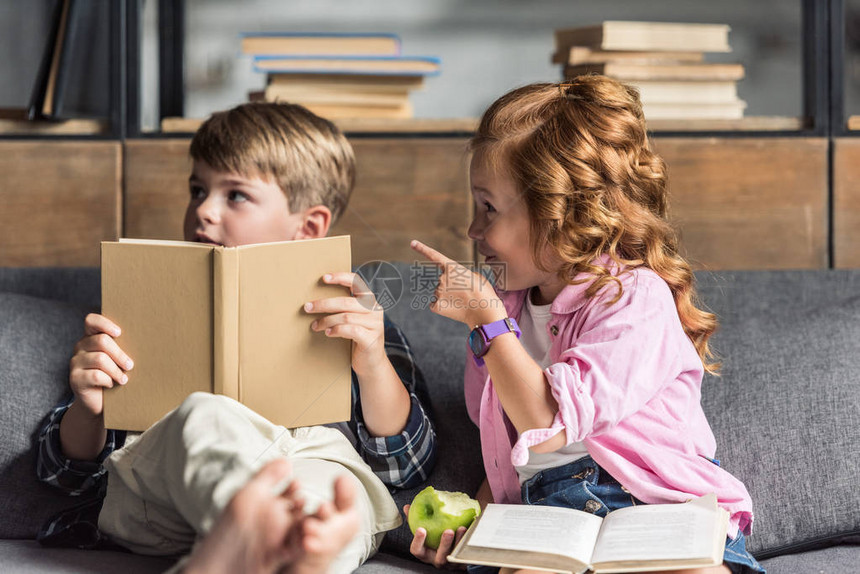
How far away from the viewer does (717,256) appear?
166 cm

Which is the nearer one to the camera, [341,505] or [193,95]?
[341,505]

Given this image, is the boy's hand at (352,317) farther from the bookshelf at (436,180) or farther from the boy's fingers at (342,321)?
the bookshelf at (436,180)

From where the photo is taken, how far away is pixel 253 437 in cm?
98

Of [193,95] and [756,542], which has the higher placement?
[193,95]

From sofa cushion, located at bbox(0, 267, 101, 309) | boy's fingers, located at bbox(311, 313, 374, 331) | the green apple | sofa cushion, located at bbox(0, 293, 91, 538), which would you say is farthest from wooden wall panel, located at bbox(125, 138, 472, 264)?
the green apple

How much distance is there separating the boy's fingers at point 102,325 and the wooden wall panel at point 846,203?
135cm

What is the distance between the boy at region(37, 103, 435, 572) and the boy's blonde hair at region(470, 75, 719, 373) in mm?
278

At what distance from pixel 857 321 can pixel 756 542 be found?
0.44 meters

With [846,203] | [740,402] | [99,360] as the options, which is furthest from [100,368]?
[846,203]

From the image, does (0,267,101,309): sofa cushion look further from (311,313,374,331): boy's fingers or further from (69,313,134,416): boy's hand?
(311,313,374,331): boy's fingers

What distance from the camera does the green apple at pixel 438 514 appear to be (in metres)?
1.10

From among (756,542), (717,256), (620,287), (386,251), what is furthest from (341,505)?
(717,256)

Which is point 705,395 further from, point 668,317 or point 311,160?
point 311,160

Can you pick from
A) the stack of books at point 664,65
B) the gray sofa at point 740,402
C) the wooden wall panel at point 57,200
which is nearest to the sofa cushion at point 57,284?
the gray sofa at point 740,402
